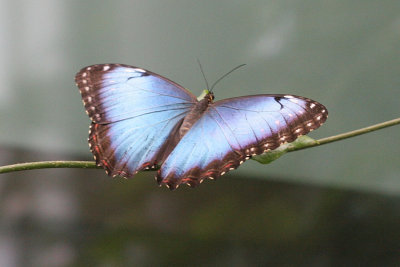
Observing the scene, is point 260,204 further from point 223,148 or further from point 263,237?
point 223,148

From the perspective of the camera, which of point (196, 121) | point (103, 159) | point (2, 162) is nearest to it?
point (103, 159)

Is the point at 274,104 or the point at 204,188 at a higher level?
the point at 274,104

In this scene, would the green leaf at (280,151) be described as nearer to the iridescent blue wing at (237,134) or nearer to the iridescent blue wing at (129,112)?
the iridescent blue wing at (237,134)

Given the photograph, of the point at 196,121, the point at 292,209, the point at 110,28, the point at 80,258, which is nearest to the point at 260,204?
the point at 292,209

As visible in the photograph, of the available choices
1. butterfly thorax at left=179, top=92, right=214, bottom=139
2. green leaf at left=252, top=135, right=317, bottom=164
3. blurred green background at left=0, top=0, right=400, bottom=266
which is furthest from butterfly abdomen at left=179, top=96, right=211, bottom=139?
blurred green background at left=0, top=0, right=400, bottom=266

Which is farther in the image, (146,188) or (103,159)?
(146,188)

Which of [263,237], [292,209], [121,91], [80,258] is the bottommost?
[80,258]

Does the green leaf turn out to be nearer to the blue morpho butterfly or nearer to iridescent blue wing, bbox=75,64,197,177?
the blue morpho butterfly

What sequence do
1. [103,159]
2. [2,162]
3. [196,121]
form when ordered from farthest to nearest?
1. [2,162]
2. [196,121]
3. [103,159]
